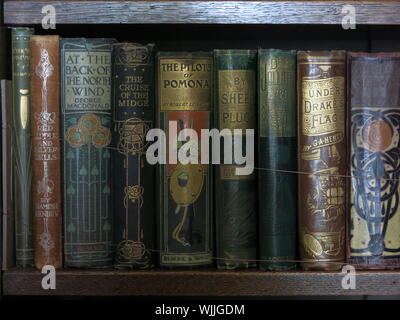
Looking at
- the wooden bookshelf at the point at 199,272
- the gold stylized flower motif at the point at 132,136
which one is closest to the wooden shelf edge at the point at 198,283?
the wooden bookshelf at the point at 199,272

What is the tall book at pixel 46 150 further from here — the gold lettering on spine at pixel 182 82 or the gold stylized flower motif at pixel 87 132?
the gold lettering on spine at pixel 182 82

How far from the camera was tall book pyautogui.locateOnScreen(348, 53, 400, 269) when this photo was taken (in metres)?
0.80

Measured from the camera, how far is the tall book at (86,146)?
802mm

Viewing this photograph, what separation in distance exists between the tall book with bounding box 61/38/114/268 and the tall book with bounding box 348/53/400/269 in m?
0.32

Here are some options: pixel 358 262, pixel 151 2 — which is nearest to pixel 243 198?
pixel 358 262

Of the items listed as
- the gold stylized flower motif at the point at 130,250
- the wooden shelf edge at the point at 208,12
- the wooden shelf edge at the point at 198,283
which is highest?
the wooden shelf edge at the point at 208,12

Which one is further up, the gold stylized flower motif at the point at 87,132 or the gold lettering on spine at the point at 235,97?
the gold lettering on spine at the point at 235,97

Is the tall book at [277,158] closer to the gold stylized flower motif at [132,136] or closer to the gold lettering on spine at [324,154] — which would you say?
the gold lettering on spine at [324,154]

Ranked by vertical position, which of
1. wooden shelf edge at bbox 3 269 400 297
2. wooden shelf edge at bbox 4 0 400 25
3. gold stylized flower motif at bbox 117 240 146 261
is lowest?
wooden shelf edge at bbox 3 269 400 297

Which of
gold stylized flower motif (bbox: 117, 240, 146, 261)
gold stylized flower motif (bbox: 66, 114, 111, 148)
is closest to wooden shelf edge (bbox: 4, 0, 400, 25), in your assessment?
gold stylized flower motif (bbox: 66, 114, 111, 148)

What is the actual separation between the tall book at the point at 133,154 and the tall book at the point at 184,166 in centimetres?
2

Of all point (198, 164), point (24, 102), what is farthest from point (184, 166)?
point (24, 102)

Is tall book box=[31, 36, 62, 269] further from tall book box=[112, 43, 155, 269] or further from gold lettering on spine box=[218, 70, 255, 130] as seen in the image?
gold lettering on spine box=[218, 70, 255, 130]

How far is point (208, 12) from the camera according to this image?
0.79m
